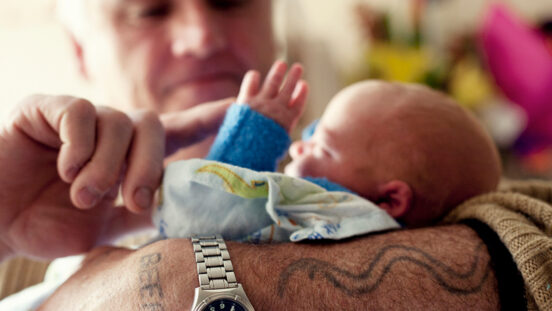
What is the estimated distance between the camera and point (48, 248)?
95 centimetres

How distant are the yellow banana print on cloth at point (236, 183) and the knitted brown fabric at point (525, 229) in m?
0.39

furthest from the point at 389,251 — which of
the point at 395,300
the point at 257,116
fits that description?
the point at 257,116

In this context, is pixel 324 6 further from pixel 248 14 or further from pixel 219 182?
pixel 219 182

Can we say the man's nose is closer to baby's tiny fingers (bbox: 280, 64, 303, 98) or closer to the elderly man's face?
the elderly man's face

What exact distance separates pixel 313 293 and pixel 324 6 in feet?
10.4

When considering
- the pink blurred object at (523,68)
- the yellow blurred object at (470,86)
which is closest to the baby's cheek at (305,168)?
the pink blurred object at (523,68)

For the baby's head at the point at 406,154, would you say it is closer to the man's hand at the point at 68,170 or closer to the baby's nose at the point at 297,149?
the baby's nose at the point at 297,149

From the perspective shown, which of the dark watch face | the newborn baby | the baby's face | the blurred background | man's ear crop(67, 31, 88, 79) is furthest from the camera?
the blurred background

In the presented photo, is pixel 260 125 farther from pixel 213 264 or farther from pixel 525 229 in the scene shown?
pixel 525 229

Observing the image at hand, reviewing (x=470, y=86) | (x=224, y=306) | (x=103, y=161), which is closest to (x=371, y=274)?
(x=224, y=306)

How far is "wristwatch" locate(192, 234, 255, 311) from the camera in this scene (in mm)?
647

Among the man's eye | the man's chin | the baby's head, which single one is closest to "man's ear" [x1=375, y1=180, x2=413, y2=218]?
the baby's head

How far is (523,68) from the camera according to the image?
260 cm

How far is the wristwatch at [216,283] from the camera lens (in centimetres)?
65
